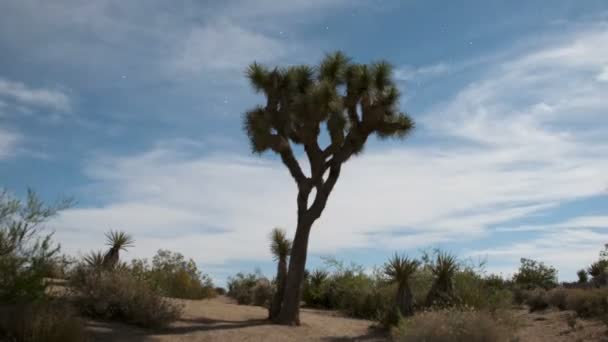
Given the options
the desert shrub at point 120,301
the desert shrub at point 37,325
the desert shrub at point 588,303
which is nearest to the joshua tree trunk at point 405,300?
the desert shrub at point 588,303

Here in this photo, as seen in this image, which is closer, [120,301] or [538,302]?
[120,301]

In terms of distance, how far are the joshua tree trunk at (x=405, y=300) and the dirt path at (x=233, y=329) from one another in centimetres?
114

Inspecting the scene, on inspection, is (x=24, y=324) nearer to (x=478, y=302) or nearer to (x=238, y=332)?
(x=238, y=332)

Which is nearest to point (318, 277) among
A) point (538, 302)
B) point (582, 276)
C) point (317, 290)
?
point (317, 290)

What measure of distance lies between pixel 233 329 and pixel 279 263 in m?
3.29

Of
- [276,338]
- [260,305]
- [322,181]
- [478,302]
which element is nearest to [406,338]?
[276,338]

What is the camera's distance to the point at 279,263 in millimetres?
17719

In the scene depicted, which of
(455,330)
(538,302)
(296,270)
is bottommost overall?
(455,330)

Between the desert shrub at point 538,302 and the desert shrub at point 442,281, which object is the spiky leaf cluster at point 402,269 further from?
the desert shrub at point 538,302

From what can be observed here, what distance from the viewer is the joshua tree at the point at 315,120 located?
1684cm

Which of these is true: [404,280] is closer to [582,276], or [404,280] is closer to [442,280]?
[442,280]

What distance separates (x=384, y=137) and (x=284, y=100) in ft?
10.2

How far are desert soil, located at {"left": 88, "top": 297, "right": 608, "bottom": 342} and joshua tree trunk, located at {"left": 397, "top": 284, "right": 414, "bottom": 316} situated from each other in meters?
1.00

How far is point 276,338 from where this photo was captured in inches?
564
